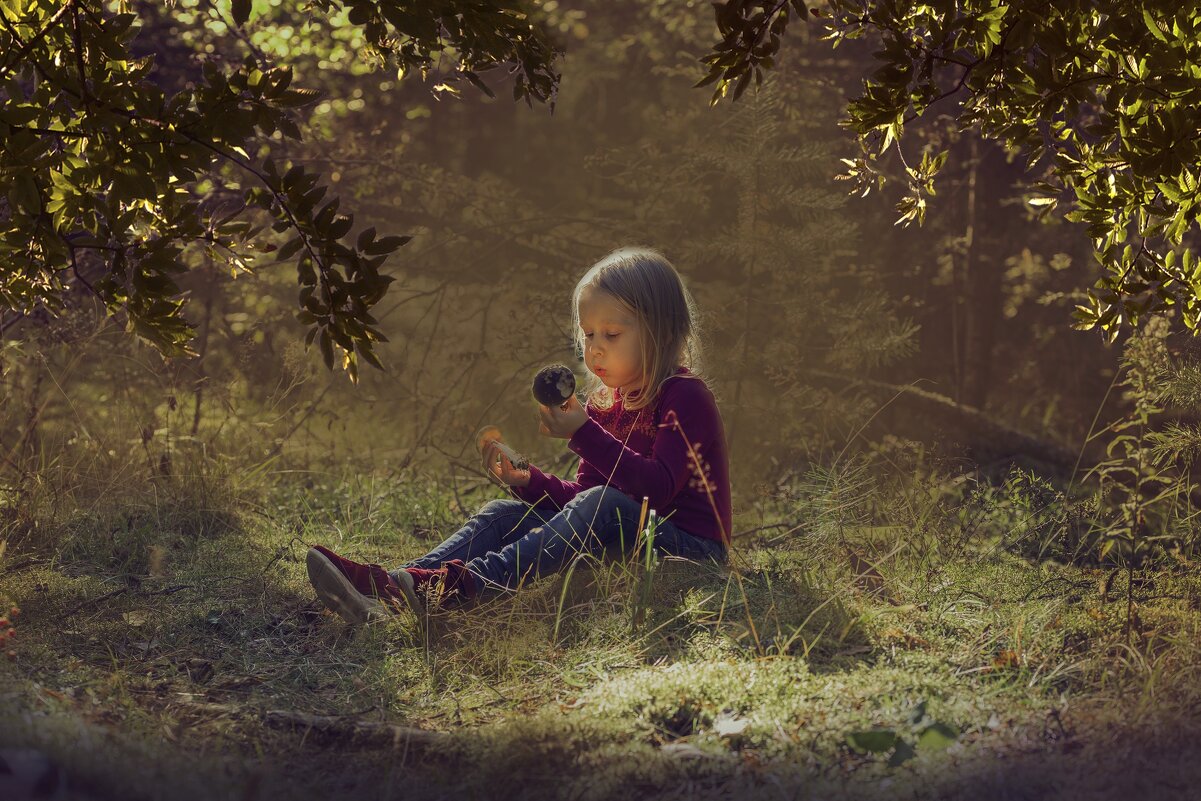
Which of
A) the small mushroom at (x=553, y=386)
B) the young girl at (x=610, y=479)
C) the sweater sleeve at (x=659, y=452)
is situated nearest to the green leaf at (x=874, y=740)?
the young girl at (x=610, y=479)

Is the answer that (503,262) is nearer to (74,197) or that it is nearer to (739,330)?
(739,330)

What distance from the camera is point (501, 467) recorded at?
4660 millimetres

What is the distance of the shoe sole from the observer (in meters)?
4.18

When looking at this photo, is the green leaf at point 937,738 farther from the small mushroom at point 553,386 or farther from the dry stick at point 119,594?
the dry stick at point 119,594

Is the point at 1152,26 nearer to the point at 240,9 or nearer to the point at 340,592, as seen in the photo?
the point at 240,9

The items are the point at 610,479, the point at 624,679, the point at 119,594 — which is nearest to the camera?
the point at 624,679

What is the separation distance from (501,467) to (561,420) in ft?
1.14

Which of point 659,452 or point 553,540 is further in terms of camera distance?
point 659,452

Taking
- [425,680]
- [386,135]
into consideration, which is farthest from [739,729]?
[386,135]

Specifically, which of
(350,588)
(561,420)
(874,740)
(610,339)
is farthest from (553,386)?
(874,740)

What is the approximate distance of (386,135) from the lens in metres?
9.59

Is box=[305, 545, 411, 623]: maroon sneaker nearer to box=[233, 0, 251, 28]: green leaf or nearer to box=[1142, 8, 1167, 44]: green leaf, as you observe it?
box=[233, 0, 251, 28]: green leaf

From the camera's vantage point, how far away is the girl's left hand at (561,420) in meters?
4.50

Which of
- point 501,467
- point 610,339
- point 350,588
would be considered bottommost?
point 350,588
